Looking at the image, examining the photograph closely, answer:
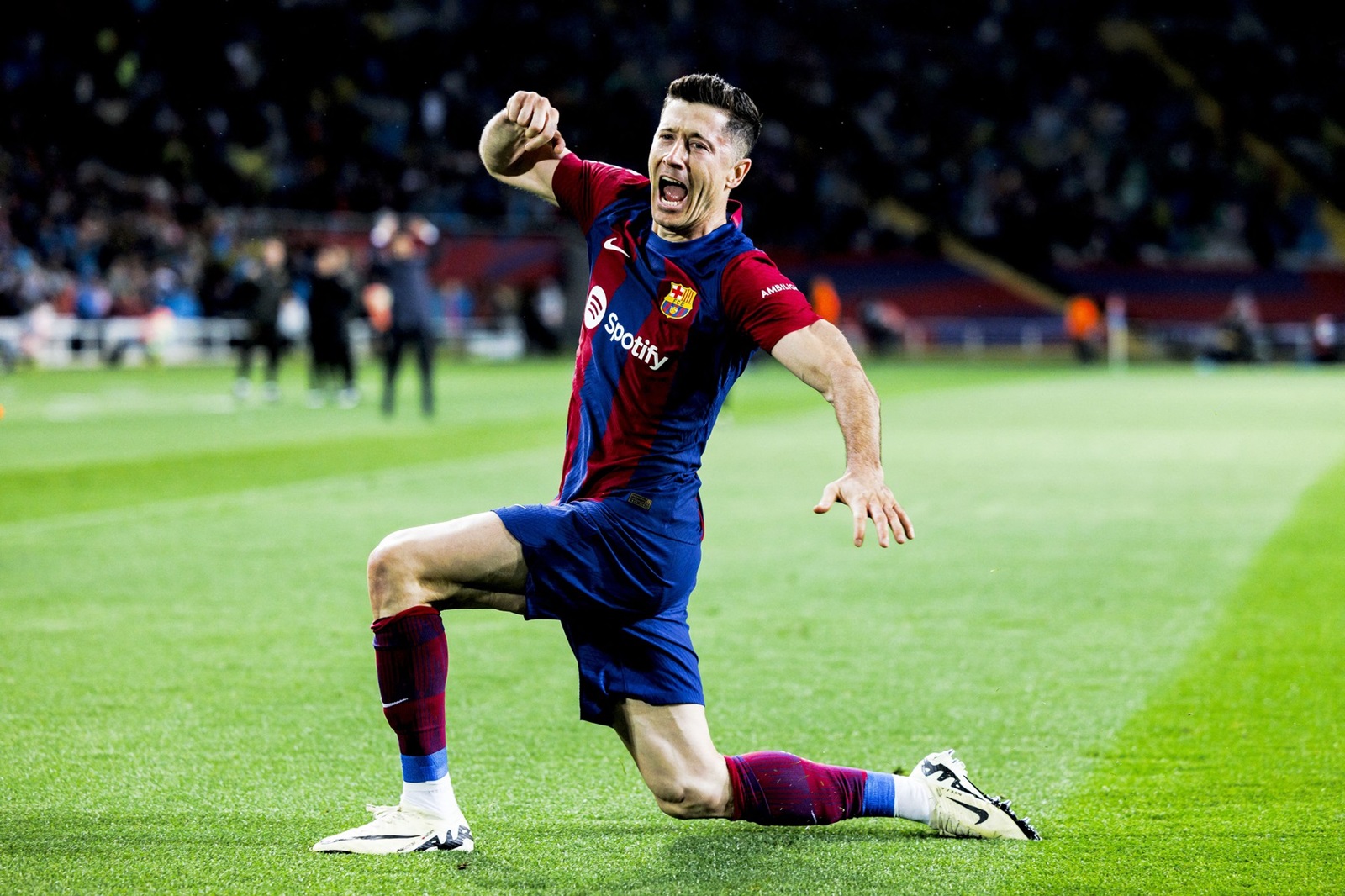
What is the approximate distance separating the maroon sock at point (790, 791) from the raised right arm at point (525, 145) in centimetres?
164

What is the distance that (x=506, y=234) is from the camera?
4475cm

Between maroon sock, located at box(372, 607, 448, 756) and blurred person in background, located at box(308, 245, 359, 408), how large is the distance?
60.4ft

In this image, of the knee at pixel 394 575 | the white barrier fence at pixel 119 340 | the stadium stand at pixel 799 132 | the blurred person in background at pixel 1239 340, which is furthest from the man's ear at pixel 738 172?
the blurred person in background at pixel 1239 340

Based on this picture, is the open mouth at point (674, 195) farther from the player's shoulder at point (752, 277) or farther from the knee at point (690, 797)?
the knee at point (690, 797)

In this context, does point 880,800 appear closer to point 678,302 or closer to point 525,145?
point 678,302

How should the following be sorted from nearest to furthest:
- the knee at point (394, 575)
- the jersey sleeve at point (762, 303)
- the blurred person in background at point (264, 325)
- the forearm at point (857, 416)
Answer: the forearm at point (857, 416)
the jersey sleeve at point (762, 303)
the knee at point (394, 575)
the blurred person in background at point (264, 325)

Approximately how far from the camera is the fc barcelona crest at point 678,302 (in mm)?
4223

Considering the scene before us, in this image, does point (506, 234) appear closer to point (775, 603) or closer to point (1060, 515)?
point (1060, 515)

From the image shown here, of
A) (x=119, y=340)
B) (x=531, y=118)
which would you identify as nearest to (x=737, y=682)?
A: (x=531, y=118)

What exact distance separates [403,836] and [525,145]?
188 cm

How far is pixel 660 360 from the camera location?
14.0 ft

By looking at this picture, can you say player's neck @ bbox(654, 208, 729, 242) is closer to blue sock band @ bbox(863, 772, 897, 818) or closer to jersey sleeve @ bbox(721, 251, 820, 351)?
jersey sleeve @ bbox(721, 251, 820, 351)

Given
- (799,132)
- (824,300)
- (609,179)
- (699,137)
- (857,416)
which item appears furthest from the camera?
(799,132)

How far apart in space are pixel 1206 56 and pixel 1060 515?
3688 centimetres
